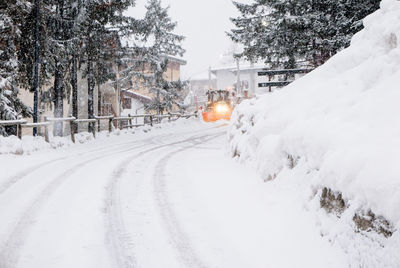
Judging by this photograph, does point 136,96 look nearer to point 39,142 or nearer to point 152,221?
point 39,142

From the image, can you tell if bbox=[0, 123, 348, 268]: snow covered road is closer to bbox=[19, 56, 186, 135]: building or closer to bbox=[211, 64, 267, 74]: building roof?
bbox=[19, 56, 186, 135]: building

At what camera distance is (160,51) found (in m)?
28.2

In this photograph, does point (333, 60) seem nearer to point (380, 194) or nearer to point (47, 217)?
point (380, 194)

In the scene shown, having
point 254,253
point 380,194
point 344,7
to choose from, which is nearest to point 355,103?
point 380,194

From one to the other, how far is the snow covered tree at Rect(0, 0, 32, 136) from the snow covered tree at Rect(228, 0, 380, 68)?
1070 centimetres

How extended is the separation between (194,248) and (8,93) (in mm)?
10795

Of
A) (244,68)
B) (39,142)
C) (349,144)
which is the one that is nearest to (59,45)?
(39,142)

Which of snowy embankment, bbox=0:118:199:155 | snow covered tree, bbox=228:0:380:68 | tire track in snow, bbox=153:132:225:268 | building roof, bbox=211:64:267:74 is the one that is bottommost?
tire track in snow, bbox=153:132:225:268

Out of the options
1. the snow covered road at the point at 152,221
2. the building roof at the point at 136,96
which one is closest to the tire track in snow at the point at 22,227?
the snow covered road at the point at 152,221

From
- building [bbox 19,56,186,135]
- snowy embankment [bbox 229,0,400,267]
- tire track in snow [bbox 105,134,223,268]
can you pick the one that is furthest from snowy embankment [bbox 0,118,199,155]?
snowy embankment [bbox 229,0,400,267]

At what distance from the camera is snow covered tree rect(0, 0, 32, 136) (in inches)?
467

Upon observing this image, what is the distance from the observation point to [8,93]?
11.8 m

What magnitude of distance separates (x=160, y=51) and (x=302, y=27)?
1501cm

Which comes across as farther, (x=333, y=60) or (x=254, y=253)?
(x=333, y=60)
